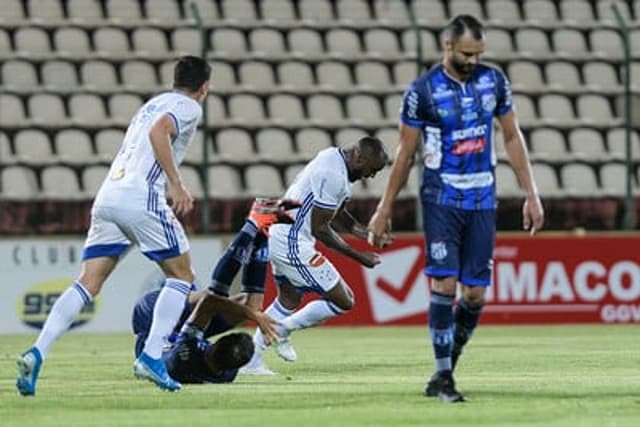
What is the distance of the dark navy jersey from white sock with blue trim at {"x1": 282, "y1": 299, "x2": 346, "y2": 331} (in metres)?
2.21

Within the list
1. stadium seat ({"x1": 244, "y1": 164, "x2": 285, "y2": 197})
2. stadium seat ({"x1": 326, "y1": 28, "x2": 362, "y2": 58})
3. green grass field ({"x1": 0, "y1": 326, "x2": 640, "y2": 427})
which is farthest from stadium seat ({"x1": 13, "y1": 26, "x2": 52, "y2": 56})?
green grass field ({"x1": 0, "y1": 326, "x2": 640, "y2": 427})

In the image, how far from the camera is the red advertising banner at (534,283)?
23.5m

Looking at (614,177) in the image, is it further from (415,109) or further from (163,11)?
(415,109)

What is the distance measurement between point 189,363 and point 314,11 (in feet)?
49.9

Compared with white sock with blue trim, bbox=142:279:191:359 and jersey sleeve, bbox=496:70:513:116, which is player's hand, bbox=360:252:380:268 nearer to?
white sock with blue trim, bbox=142:279:191:359

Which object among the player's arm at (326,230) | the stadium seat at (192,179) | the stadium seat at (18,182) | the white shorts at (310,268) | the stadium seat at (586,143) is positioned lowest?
the stadium seat at (586,143)

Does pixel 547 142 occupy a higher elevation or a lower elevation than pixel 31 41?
lower

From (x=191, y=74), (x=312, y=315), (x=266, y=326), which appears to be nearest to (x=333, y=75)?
(x=312, y=315)

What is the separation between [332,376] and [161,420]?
3.90 metres

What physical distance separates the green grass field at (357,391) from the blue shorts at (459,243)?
749 mm

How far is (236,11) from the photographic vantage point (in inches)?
1072

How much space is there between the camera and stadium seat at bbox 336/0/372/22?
27.8 meters

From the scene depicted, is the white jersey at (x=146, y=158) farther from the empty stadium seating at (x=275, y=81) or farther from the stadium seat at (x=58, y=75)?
the stadium seat at (x=58, y=75)

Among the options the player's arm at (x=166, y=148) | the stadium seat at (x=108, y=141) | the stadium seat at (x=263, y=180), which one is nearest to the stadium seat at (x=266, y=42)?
the stadium seat at (x=263, y=180)
